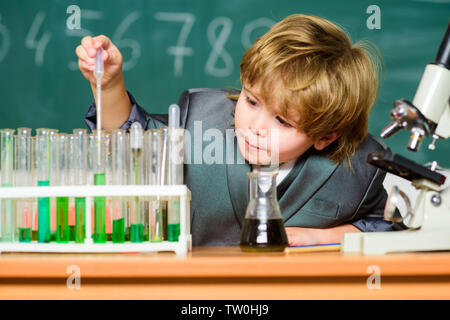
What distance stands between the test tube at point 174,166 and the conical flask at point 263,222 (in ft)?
0.39

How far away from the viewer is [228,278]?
2.36ft

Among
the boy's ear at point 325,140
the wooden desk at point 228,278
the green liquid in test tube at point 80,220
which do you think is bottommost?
the wooden desk at point 228,278

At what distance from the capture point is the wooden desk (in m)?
0.71

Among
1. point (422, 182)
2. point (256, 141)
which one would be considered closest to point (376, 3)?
point (256, 141)

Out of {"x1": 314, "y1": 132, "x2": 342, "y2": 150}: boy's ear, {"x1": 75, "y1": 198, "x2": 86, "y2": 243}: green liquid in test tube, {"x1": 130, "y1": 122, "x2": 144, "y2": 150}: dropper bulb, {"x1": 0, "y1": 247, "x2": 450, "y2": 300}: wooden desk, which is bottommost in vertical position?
{"x1": 0, "y1": 247, "x2": 450, "y2": 300}: wooden desk

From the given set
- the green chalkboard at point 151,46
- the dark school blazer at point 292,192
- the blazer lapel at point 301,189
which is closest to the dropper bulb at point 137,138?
the dark school blazer at point 292,192

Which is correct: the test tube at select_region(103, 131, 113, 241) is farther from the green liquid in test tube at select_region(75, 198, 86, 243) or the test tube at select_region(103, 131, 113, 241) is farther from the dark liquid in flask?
the dark liquid in flask

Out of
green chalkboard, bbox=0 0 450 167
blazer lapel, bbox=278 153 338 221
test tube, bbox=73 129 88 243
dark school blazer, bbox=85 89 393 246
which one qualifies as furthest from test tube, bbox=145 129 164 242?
green chalkboard, bbox=0 0 450 167

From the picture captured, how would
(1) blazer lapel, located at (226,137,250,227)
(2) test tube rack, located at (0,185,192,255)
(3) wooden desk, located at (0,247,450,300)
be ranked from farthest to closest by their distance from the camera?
(1) blazer lapel, located at (226,137,250,227), (2) test tube rack, located at (0,185,192,255), (3) wooden desk, located at (0,247,450,300)

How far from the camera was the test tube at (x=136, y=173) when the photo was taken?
2.83 feet

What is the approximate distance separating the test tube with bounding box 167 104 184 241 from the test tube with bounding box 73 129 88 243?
142mm

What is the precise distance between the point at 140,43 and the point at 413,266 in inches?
60.5

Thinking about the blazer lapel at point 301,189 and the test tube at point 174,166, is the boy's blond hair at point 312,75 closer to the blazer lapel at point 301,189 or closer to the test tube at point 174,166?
the blazer lapel at point 301,189

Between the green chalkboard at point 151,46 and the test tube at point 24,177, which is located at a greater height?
the green chalkboard at point 151,46
